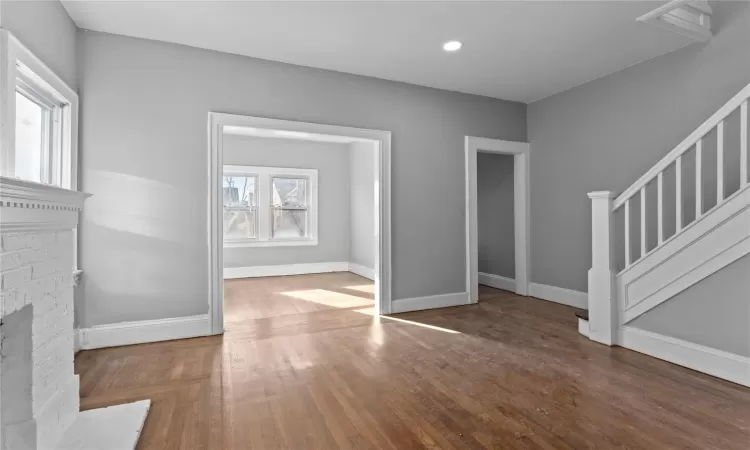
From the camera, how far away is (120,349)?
9.78ft

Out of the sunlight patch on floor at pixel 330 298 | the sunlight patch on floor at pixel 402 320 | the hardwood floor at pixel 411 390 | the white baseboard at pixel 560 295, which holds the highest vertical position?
the white baseboard at pixel 560 295

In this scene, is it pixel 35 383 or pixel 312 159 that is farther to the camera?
pixel 312 159

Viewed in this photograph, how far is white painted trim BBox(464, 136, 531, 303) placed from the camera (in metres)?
4.53

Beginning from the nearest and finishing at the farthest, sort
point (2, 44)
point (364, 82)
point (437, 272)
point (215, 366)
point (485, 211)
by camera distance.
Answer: point (2, 44)
point (215, 366)
point (364, 82)
point (437, 272)
point (485, 211)

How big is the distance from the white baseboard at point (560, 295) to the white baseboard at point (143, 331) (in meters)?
3.97

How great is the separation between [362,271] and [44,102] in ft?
16.1

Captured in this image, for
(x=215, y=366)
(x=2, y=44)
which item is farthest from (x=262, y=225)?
(x=2, y=44)

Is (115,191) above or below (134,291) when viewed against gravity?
above

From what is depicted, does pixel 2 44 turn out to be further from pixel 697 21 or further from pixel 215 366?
pixel 697 21

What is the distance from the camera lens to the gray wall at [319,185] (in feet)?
21.7

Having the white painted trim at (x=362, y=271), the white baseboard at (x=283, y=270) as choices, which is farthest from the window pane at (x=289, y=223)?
the white painted trim at (x=362, y=271)

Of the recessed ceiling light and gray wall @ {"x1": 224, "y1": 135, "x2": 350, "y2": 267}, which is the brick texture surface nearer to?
Answer: the recessed ceiling light

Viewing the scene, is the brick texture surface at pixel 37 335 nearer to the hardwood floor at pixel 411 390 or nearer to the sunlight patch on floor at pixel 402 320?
the hardwood floor at pixel 411 390

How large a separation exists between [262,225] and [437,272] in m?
3.83
